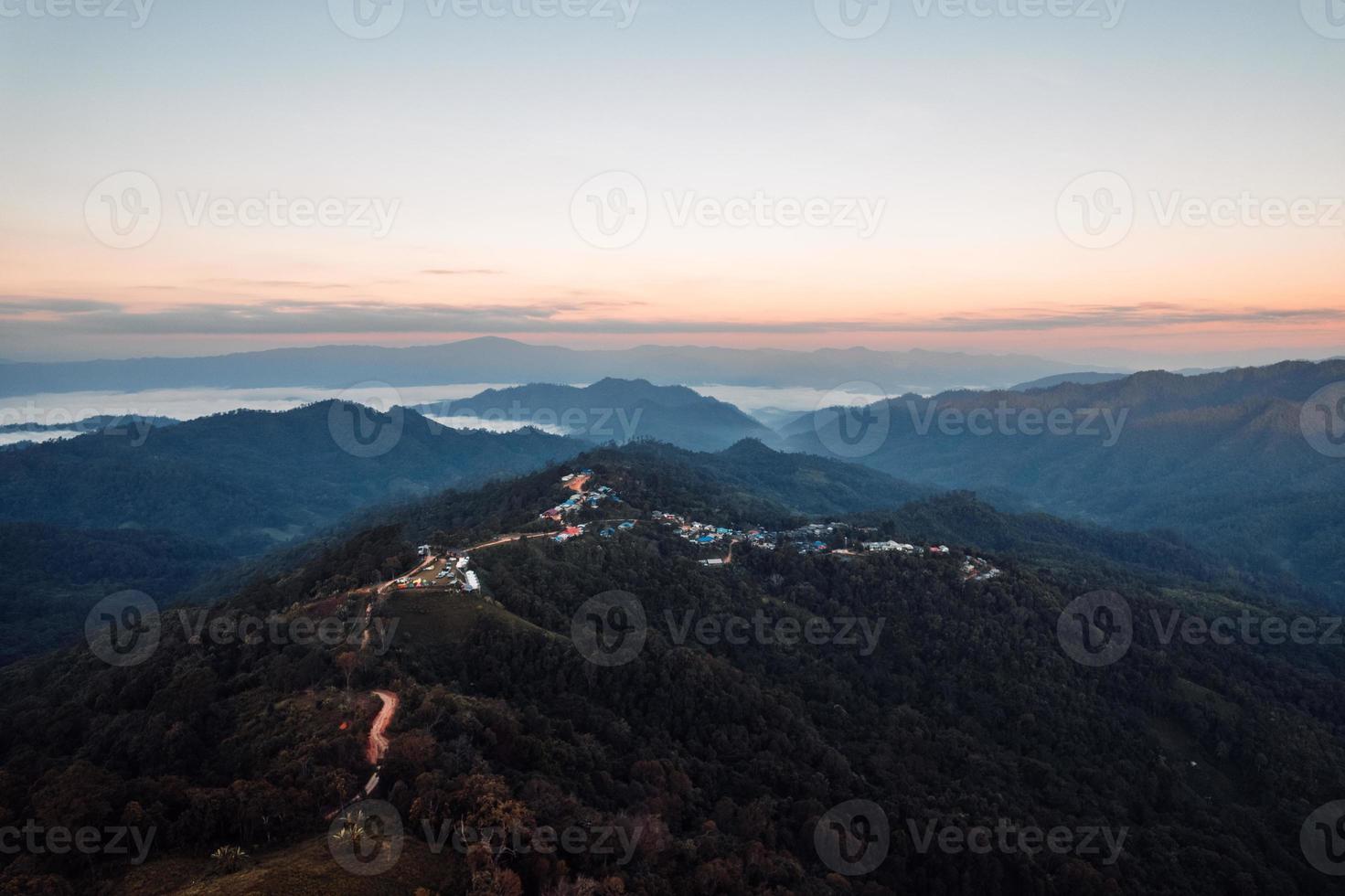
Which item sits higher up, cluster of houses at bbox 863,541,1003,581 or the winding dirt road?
the winding dirt road

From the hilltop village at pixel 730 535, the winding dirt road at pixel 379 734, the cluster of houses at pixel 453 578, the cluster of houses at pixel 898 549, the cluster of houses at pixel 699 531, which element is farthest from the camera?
the cluster of houses at pixel 699 531

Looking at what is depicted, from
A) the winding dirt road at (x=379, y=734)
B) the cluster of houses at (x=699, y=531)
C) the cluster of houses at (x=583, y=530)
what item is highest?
the winding dirt road at (x=379, y=734)

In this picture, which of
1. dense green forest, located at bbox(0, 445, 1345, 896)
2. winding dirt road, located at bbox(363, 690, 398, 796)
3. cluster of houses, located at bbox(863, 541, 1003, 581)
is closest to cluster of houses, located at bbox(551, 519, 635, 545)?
dense green forest, located at bbox(0, 445, 1345, 896)

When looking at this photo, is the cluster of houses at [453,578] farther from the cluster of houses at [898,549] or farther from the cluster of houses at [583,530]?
the cluster of houses at [898,549]

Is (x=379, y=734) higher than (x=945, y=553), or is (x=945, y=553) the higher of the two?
(x=379, y=734)

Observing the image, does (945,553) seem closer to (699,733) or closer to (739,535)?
(739,535)

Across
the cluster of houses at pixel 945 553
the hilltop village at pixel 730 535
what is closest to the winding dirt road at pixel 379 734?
the hilltop village at pixel 730 535

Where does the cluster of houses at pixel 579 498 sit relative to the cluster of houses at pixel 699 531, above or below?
above

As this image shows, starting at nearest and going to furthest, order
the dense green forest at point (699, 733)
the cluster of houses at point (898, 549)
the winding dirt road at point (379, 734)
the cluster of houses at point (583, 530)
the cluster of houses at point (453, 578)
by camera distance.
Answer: the dense green forest at point (699, 733), the winding dirt road at point (379, 734), the cluster of houses at point (453, 578), the cluster of houses at point (583, 530), the cluster of houses at point (898, 549)

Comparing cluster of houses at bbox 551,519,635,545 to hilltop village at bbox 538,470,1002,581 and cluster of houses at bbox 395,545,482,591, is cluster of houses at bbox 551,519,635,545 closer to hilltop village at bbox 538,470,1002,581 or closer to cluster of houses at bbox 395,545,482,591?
hilltop village at bbox 538,470,1002,581

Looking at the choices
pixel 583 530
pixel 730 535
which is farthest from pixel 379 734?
pixel 730 535

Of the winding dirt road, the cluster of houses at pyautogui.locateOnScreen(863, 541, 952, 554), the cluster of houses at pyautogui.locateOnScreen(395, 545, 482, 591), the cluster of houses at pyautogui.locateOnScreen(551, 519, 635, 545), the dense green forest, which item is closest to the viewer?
the dense green forest
